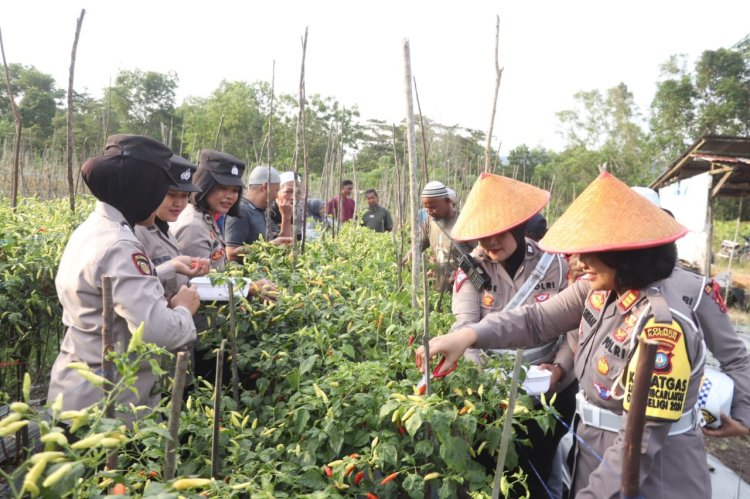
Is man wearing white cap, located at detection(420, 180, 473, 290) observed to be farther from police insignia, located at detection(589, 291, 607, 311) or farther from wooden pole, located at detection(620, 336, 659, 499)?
wooden pole, located at detection(620, 336, 659, 499)

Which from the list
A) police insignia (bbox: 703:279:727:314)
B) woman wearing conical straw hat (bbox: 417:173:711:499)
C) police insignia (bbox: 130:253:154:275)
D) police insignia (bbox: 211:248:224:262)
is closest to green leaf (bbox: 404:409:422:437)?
woman wearing conical straw hat (bbox: 417:173:711:499)

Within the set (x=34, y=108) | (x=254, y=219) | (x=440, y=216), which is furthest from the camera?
(x=34, y=108)

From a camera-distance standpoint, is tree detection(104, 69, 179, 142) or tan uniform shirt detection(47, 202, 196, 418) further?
tree detection(104, 69, 179, 142)

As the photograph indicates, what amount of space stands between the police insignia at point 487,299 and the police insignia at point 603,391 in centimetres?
74

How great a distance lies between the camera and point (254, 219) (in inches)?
133

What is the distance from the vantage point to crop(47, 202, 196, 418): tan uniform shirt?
1.45 metres

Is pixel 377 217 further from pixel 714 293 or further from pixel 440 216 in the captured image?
pixel 714 293

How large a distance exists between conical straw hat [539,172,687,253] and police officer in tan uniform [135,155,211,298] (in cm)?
126

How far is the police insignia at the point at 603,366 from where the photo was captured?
1383 mm

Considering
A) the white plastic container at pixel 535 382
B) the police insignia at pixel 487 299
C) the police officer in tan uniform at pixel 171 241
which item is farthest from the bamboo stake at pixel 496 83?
the police officer in tan uniform at pixel 171 241

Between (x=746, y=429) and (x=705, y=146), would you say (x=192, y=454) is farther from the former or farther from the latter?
(x=705, y=146)

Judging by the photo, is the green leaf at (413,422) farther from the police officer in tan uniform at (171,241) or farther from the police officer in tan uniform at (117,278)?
the police officer in tan uniform at (171,241)

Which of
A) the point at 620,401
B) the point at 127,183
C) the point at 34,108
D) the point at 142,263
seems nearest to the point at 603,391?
the point at 620,401

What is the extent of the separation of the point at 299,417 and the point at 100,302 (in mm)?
642
